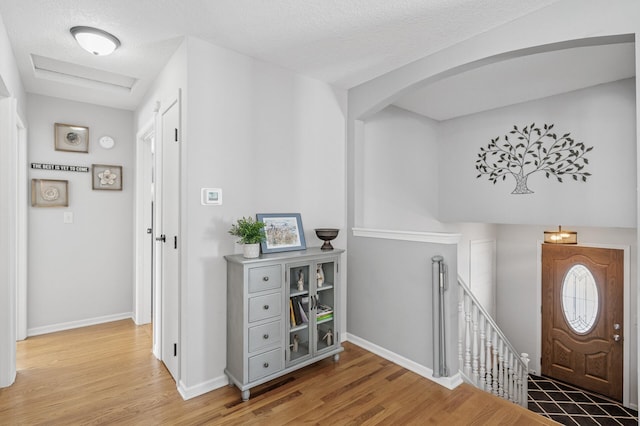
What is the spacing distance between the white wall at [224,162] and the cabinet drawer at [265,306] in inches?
12.4

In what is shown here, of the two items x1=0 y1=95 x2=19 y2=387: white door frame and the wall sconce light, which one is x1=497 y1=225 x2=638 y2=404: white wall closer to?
the wall sconce light

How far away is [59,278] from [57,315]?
388mm

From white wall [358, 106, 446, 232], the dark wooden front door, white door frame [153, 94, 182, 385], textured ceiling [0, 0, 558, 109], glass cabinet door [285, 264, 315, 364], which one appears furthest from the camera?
the dark wooden front door

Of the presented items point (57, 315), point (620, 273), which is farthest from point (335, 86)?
point (620, 273)

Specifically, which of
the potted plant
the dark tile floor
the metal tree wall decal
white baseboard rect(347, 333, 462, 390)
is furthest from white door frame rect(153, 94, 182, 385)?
the dark tile floor

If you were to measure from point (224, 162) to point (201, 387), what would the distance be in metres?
1.61

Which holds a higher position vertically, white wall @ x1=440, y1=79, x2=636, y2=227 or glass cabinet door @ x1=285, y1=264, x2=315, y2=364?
white wall @ x1=440, y1=79, x2=636, y2=227

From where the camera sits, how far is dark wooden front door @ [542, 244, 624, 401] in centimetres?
430

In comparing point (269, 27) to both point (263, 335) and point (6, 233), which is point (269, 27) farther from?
point (6, 233)

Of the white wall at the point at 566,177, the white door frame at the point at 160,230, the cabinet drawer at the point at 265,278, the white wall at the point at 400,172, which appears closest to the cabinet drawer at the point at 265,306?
the cabinet drawer at the point at 265,278

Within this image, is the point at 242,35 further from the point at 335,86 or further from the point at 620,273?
the point at 620,273

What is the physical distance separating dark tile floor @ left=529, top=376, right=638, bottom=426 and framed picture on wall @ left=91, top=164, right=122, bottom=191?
5.61m

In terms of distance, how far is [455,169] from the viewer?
14.7 ft

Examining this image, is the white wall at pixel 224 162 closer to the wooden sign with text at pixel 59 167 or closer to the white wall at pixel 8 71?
the white wall at pixel 8 71
